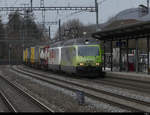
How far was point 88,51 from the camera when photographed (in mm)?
21094

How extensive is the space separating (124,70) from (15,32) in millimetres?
50128

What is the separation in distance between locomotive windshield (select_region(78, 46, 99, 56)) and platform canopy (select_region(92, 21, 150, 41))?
2.19 m

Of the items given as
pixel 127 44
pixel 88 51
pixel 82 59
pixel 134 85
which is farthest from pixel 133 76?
pixel 82 59

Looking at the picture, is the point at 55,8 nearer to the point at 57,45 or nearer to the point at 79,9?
the point at 79,9

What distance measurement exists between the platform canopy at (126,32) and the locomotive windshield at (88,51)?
2.19 metres

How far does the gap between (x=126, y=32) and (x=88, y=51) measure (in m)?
3.24

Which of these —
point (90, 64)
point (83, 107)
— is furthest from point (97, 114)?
point (90, 64)

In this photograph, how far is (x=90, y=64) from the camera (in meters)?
20.8

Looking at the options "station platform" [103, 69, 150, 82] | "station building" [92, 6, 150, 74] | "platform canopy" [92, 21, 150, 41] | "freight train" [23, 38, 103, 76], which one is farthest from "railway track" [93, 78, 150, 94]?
"platform canopy" [92, 21, 150, 41]

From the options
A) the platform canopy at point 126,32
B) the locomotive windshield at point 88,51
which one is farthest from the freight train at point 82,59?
the platform canopy at point 126,32

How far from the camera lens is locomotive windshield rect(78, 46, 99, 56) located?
21.0 metres

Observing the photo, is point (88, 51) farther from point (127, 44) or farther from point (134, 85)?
point (134, 85)

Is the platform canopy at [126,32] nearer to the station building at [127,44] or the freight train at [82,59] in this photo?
the station building at [127,44]

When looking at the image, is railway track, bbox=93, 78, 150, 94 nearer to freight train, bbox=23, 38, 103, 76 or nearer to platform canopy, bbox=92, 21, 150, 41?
freight train, bbox=23, 38, 103, 76
